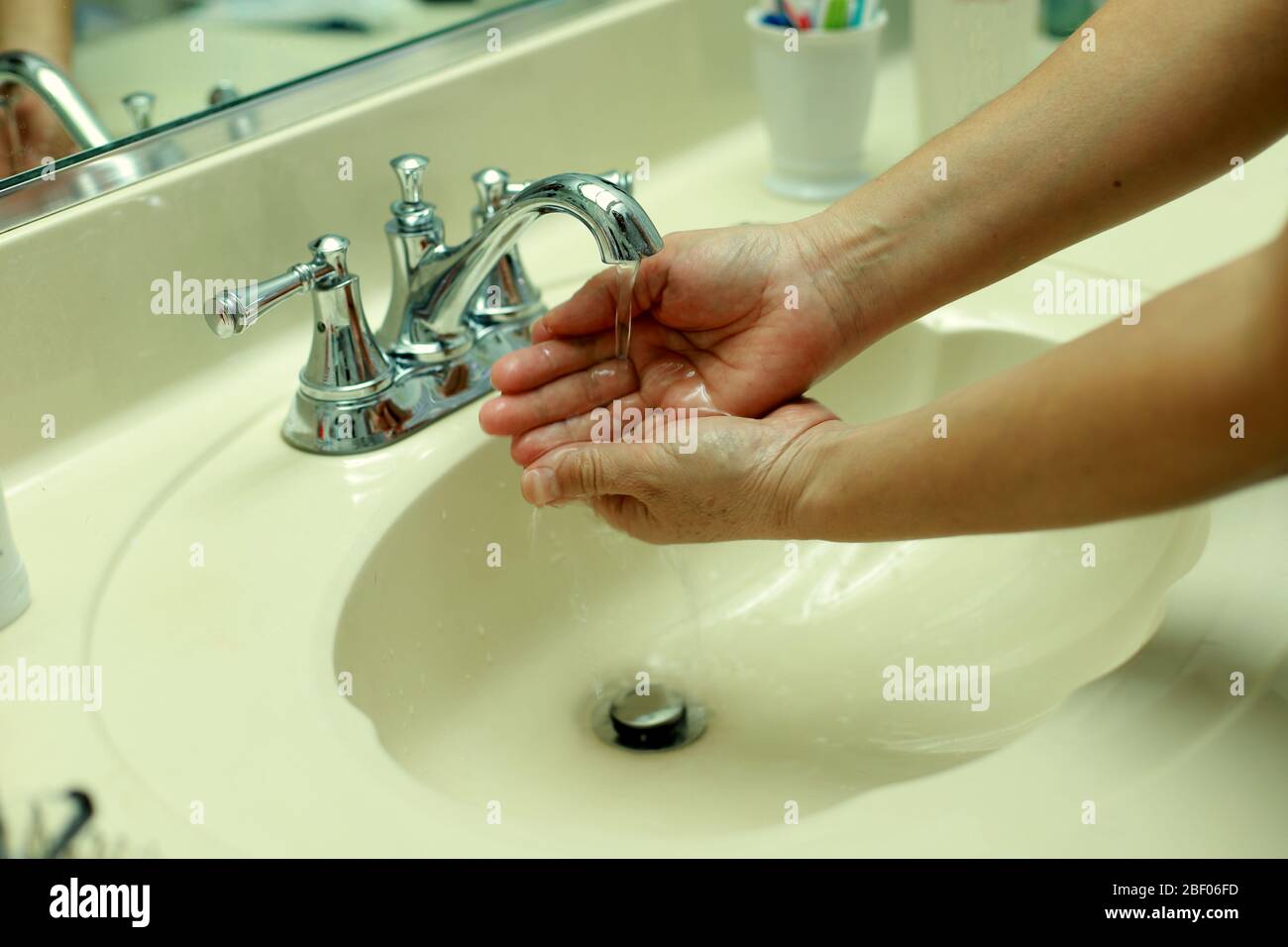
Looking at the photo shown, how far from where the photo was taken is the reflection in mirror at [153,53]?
0.67 meters

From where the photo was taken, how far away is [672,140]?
1.00 metres

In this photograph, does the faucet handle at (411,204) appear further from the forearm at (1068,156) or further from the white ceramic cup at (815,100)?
the white ceramic cup at (815,100)

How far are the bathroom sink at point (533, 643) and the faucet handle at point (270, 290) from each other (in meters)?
0.10

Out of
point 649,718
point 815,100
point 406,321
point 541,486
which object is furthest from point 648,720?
point 815,100

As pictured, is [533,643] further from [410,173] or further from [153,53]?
[153,53]

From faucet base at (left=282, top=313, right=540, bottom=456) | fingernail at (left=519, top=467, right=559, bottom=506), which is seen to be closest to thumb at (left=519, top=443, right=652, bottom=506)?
fingernail at (left=519, top=467, right=559, bottom=506)

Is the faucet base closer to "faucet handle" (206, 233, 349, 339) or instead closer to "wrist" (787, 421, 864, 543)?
"faucet handle" (206, 233, 349, 339)

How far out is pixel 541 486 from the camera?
62 centimetres

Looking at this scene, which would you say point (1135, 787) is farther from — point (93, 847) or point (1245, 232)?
point (1245, 232)

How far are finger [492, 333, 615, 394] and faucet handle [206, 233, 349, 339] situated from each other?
0.10 metres

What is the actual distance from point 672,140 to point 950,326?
11.8 inches

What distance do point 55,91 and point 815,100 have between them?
49 centimetres
